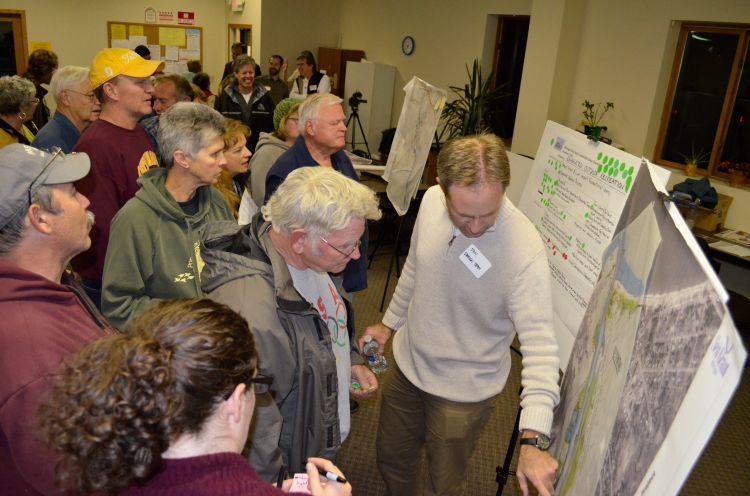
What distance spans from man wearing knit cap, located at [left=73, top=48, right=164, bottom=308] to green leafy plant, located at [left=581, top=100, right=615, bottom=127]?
175 inches

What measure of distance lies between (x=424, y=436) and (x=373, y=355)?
0.35m

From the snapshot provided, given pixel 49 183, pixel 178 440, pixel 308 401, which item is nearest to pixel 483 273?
pixel 308 401

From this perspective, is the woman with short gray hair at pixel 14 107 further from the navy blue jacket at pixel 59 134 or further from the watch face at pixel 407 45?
the watch face at pixel 407 45

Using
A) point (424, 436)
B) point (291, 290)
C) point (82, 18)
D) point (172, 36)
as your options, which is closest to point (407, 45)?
point (172, 36)

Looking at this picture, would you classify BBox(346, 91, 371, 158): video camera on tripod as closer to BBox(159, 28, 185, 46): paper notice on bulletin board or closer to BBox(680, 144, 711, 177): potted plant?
BBox(159, 28, 185, 46): paper notice on bulletin board

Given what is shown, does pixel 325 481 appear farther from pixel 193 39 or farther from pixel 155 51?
pixel 193 39

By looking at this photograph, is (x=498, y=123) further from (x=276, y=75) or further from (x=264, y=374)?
(x=264, y=374)

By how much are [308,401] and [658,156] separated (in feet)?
16.9

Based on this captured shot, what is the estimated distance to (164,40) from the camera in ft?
29.2

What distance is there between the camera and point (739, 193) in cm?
464

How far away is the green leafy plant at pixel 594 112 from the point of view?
5.58m

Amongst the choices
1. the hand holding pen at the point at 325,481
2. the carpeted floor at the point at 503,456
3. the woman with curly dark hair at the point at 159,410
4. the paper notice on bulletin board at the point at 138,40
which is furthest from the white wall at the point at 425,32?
the woman with curly dark hair at the point at 159,410

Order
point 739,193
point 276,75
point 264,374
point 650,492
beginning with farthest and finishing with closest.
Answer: point 276,75 → point 739,193 → point 264,374 → point 650,492

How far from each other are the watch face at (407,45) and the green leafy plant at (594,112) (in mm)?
3028
